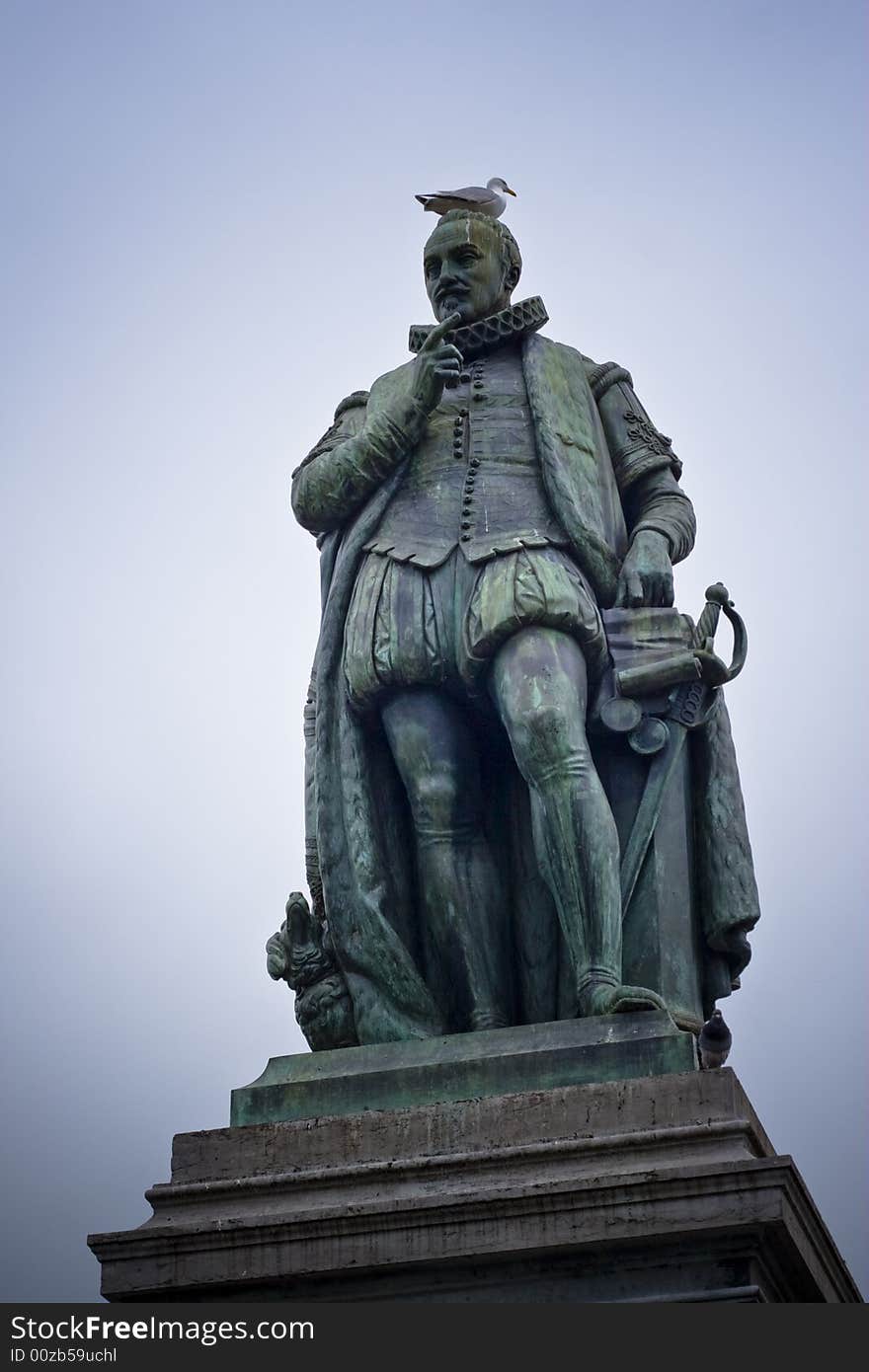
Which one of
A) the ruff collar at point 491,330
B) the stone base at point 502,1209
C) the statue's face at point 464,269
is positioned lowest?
the stone base at point 502,1209

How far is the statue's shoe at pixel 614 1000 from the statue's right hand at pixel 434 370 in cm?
305

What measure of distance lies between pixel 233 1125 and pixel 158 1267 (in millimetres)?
790

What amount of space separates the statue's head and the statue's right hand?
1.48 ft

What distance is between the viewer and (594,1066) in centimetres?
930

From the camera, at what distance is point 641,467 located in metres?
11.2

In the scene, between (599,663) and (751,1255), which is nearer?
(751,1255)

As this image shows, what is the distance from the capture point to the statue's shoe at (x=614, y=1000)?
31.2 ft

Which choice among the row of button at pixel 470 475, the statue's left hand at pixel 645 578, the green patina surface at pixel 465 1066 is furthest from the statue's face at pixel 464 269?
the green patina surface at pixel 465 1066

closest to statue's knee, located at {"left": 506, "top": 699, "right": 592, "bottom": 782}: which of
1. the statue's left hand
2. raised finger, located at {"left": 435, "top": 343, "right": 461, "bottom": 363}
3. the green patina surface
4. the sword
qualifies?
the sword

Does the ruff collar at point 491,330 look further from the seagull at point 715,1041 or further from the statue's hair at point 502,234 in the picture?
the seagull at point 715,1041

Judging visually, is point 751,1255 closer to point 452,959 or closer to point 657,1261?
point 657,1261

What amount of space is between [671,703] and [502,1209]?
2.72 m

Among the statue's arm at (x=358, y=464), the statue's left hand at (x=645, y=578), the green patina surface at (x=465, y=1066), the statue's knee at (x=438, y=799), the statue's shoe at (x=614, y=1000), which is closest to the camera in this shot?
the green patina surface at (x=465, y=1066)

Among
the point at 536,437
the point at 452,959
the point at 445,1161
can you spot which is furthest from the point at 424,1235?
the point at 536,437
